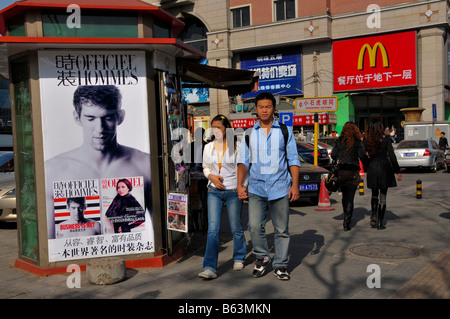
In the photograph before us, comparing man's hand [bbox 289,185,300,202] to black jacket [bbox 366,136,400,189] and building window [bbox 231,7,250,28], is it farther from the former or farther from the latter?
building window [bbox 231,7,250,28]

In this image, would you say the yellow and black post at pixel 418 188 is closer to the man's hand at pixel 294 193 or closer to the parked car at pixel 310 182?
the parked car at pixel 310 182

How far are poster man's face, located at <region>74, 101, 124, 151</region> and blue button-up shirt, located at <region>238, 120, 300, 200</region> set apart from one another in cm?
176

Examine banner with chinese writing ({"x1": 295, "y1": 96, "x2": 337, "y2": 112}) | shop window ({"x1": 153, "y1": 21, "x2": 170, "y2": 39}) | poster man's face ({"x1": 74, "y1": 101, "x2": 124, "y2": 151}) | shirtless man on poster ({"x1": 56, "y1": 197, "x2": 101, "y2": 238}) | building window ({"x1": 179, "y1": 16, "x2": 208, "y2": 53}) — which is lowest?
shirtless man on poster ({"x1": 56, "y1": 197, "x2": 101, "y2": 238})

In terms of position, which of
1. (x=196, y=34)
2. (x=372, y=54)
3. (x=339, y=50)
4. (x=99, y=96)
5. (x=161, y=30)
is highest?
(x=196, y=34)

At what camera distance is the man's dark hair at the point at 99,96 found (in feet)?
19.0

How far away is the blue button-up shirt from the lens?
5.34 meters

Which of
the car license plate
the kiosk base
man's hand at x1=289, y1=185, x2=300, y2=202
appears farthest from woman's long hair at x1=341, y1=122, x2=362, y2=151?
the kiosk base

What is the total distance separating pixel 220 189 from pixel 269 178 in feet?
2.07

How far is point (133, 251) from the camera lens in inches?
237

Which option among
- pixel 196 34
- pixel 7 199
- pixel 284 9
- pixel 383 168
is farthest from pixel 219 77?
pixel 196 34

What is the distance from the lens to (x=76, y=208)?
582 centimetres

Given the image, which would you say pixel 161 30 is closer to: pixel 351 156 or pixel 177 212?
pixel 177 212

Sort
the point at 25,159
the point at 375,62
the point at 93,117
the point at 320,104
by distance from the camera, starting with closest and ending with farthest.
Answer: the point at 93,117 → the point at 25,159 → the point at 320,104 → the point at 375,62

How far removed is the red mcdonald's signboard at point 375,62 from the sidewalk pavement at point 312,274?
28397mm
